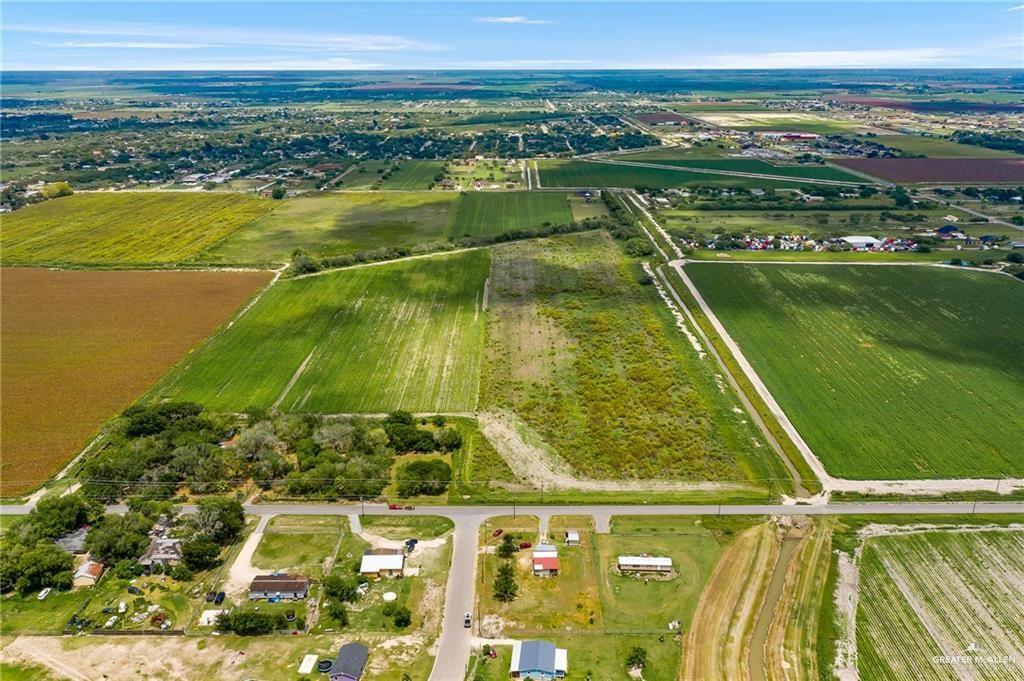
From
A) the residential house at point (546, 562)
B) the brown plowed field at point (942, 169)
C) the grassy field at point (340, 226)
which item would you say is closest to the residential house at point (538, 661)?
the residential house at point (546, 562)

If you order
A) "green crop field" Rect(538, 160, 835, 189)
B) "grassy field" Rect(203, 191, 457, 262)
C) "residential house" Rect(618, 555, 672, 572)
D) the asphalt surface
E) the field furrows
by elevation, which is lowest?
the field furrows

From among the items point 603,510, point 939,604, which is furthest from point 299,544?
point 939,604

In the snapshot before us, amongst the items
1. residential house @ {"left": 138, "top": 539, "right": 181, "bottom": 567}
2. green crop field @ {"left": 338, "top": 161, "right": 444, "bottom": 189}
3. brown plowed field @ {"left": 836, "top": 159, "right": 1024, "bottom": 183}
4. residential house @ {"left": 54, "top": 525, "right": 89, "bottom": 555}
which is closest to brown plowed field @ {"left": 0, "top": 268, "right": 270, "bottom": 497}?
residential house @ {"left": 54, "top": 525, "right": 89, "bottom": 555}

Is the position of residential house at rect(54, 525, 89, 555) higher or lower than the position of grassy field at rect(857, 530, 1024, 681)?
higher

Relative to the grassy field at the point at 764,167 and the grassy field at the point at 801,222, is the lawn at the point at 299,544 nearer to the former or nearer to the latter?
the grassy field at the point at 801,222

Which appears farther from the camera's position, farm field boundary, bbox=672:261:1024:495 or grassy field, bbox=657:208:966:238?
grassy field, bbox=657:208:966:238

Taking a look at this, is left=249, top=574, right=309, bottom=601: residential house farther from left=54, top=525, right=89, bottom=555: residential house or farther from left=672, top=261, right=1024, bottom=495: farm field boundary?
left=672, top=261, right=1024, bottom=495: farm field boundary

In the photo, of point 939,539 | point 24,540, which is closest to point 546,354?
point 939,539
